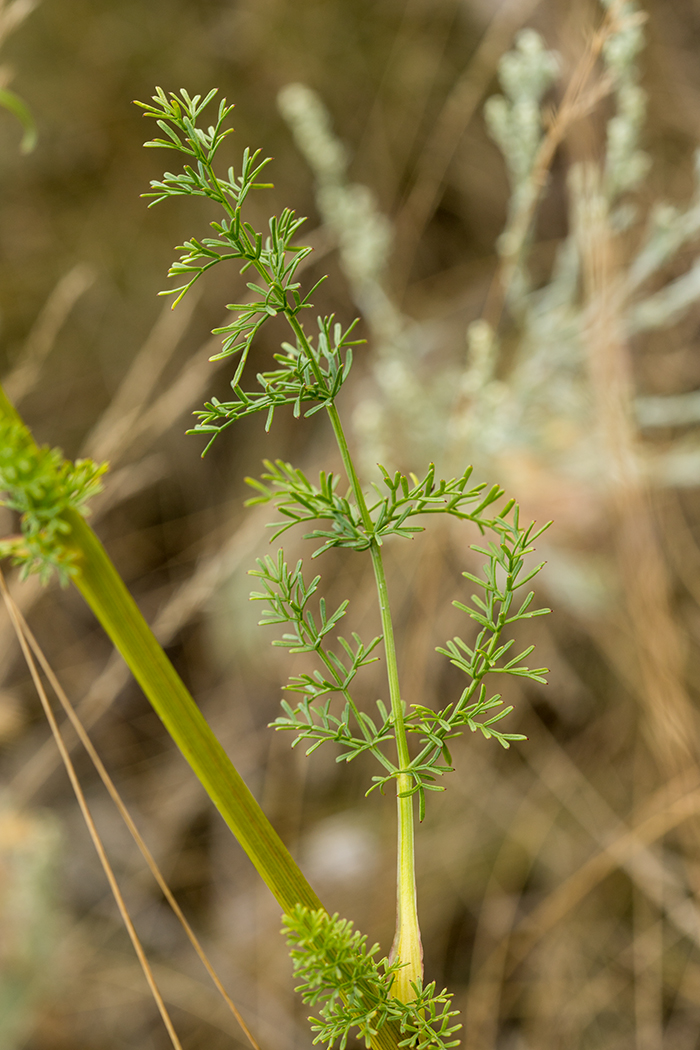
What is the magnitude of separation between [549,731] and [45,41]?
1389mm

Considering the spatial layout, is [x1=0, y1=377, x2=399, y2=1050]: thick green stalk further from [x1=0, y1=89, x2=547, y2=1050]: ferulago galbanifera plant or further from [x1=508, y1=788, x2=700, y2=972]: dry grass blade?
[x1=508, y1=788, x2=700, y2=972]: dry grass blade

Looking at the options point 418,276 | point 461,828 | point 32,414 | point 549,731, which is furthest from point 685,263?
point 32,414

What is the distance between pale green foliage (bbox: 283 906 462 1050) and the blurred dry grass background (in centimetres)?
59

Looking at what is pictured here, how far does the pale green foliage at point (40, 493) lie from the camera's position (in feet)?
0.70

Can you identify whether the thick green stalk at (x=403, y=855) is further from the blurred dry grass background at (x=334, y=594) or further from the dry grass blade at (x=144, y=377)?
the dry grass blade at (x=144, y=377)

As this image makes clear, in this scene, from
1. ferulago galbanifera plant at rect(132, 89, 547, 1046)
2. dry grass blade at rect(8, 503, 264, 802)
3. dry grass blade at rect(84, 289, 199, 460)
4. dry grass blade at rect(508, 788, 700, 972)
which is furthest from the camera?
dry grass blade at rect(84, 289, 199, 460)

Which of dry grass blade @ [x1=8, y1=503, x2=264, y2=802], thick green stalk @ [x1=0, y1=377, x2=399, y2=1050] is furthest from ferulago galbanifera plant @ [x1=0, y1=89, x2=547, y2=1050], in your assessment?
dry grass blade @ [x1=8, y1=503, x2=264, y2=802]

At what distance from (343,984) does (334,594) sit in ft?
3.38

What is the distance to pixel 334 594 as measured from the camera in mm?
1246

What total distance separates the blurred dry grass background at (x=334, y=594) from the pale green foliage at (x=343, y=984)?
0.59 meters

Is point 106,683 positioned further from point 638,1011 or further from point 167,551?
point 638,1011

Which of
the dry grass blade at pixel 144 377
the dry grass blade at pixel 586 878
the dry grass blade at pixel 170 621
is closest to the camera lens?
the dry grass blade at pixel 170 621

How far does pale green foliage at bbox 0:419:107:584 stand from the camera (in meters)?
0.21

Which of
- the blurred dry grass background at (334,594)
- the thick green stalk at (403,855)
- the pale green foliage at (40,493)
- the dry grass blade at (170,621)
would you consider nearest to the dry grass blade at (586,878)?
the blurred dry grass background at (334,594)
